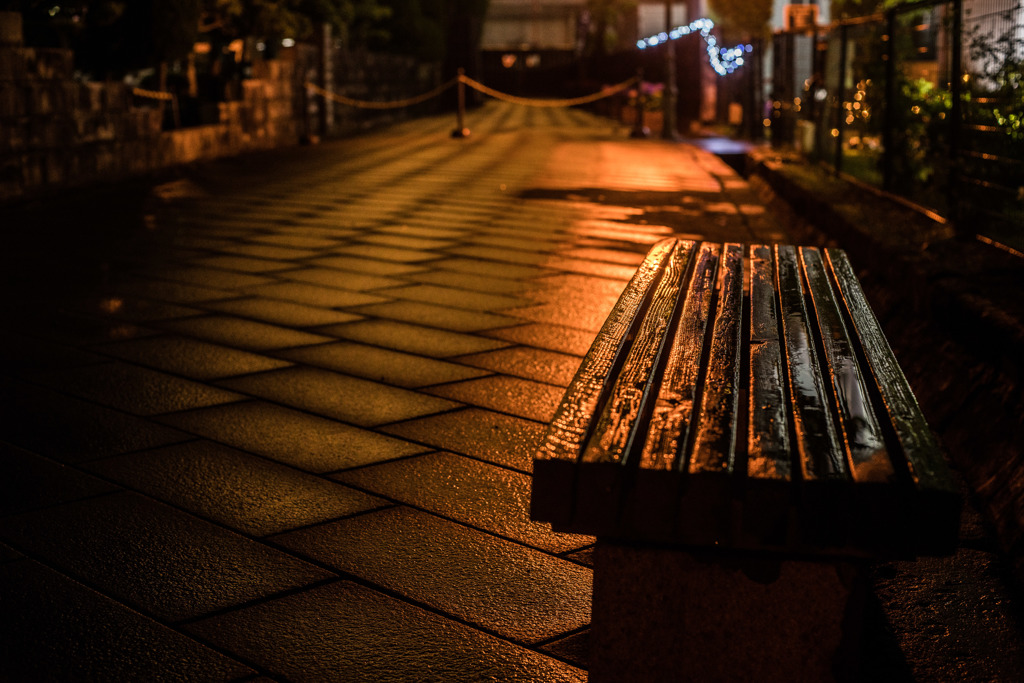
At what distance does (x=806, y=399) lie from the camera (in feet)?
6.56

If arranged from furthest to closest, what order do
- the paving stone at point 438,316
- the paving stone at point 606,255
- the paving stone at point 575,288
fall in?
the paving stone at point 606,255, the paving stone at point 575,288, the paving stone at point 438,316

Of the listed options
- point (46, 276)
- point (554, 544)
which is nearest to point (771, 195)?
point (46, 276)

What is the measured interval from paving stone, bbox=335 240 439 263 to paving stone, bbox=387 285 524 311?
86 cm

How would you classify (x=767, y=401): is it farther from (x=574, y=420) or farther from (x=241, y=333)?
(x=241, y=333)

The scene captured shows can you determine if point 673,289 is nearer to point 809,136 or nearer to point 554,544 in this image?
point 554,544

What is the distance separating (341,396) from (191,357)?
2.74 ft

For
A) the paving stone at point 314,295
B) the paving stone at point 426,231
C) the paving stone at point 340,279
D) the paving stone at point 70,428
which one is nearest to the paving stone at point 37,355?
the paving stone at point 70,428

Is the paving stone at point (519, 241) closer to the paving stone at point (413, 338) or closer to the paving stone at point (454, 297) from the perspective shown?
the paving stone at point (454, 297)

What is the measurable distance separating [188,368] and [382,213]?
4.62 meters

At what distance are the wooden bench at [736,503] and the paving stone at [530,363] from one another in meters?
1.66

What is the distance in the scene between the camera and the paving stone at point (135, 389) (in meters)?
3.50

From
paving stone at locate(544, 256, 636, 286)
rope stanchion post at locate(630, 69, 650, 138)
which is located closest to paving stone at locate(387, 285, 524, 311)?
paving stone at locate(544, 256, 636, 286)

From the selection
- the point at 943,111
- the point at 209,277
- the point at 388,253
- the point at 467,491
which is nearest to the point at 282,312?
the point at 209,277

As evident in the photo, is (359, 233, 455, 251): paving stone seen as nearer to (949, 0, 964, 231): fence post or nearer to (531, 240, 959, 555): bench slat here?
(949, 0, 964, 231): fence post
